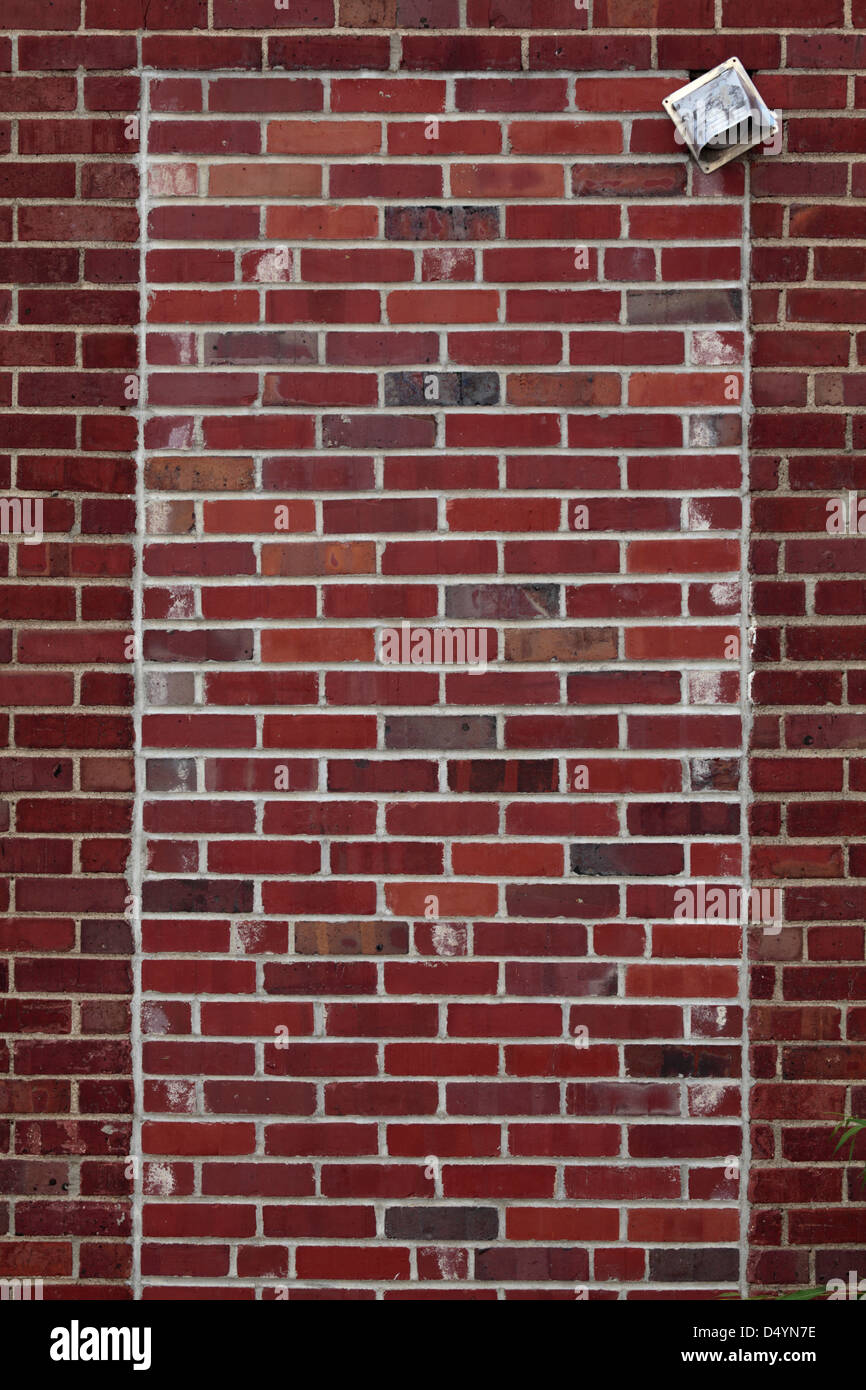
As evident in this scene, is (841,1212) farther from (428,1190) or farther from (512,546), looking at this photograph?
(512,546)

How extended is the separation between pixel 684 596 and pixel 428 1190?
1383mm

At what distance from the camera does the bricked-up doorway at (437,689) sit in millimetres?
2338

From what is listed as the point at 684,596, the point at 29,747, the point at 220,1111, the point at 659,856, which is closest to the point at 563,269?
the point at 684,596

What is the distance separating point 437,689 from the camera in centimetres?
235

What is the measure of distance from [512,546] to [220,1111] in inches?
53.8

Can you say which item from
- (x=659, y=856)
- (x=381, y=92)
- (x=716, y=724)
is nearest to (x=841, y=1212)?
(x=659, y=856)

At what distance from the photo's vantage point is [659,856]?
234cm

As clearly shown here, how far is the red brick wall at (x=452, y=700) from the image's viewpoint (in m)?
2.34

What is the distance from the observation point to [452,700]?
2354 mm

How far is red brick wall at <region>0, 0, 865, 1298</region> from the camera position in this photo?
2.34 meters

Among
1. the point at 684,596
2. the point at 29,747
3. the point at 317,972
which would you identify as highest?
the point at 684,596

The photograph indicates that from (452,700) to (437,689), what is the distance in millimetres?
40

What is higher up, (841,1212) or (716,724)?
(716,724)

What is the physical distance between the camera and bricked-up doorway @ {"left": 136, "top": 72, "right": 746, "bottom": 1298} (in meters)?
2.34
